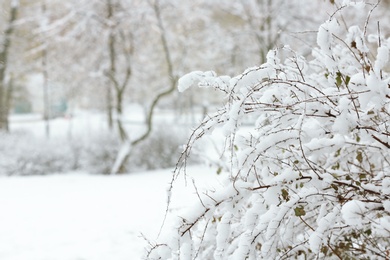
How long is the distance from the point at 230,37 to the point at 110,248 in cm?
883

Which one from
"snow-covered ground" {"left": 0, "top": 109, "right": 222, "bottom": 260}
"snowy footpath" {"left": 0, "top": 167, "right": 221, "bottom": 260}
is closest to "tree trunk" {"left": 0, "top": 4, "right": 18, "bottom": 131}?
"snow-covered ground" {"left": 0, "top": 109, "right": 222, "bottom": 260}

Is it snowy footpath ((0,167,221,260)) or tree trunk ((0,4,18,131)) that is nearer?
snowy footpath ((0,167,221,260))

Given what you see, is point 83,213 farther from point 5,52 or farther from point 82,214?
point 5,52

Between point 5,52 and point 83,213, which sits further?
point 5,52

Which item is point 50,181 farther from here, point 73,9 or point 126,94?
point 126,94

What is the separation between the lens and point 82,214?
670cm

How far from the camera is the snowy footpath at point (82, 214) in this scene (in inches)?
195

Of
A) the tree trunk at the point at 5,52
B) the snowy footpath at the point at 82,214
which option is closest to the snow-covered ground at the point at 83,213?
the snowy footpath at the point at 82,214

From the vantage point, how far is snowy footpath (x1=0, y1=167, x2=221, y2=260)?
16.2 feet

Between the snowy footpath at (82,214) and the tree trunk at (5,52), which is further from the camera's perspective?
the tree trunk at (5,52)

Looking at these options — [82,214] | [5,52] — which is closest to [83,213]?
[82,214]

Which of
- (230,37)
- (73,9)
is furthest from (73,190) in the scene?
(230,37)

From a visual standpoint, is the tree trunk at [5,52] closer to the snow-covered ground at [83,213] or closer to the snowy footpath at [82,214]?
the snow-covered ground at [83,213]

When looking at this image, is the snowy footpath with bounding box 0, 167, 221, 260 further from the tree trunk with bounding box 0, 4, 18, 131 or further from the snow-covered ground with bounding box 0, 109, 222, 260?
the tree trunk with bounding box 0, 4, 18, 131
